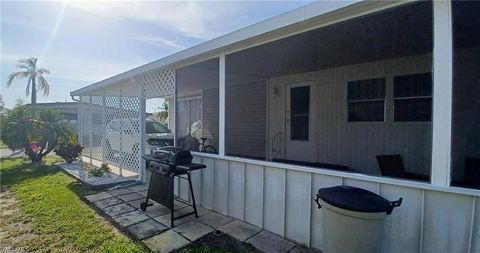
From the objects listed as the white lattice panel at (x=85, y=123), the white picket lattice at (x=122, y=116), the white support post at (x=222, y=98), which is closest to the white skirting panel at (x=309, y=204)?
the white support post at (x=222, y=98)

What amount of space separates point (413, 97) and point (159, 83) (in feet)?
16.5

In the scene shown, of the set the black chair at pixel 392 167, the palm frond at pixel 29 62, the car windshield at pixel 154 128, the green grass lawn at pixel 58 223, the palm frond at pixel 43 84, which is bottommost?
the green grass lawn at pixel 58 223

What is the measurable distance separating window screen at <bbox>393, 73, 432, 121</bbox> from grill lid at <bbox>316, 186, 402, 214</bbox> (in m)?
3.10

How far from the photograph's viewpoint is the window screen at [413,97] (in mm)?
4547

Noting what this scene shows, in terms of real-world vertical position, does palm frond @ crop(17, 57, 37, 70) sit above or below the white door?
above

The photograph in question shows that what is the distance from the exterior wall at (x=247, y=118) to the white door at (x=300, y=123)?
32.1 inches

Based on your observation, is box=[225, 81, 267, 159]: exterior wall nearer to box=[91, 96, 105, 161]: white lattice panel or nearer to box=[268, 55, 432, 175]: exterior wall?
box=[268, 55, 432, 175]: exterior wall

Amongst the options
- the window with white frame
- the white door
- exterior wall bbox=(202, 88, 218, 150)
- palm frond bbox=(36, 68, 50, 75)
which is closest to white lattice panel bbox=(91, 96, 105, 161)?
the window with white frame

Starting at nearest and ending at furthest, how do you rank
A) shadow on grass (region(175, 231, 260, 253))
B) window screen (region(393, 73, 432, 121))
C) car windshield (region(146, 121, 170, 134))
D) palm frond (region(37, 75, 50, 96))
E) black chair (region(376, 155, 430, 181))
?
1. shadow on grass (region(175, 231, 260, 253))
2. black chair (region(376, 155, 430, 181))
3. window screen (region(393, 73, 432, 121))
4. car windshield (region(146, 121, 170, 134))
5. palm frond (region(37, 75, 50, 96))

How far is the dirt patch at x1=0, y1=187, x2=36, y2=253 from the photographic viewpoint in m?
3.17

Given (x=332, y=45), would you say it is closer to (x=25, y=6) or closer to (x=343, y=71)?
(x=343, y=71)

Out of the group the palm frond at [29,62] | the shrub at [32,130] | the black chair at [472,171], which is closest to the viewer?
the black chair at [472,171]

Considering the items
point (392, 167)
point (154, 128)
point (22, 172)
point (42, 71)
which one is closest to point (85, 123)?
point (22, 172)

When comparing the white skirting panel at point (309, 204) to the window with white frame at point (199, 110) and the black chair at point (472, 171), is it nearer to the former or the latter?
the black chair at point (472, 171)
